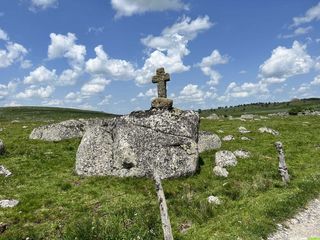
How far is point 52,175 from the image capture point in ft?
103

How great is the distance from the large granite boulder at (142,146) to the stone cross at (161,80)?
336 cm

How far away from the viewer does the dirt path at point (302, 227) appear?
20.4 metres

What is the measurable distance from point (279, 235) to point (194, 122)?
50.8ft

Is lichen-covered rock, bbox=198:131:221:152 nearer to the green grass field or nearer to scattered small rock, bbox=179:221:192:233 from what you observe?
the green grass field

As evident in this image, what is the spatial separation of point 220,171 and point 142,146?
7196 millimetres

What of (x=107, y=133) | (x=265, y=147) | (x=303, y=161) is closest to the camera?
(x=107, y=133)

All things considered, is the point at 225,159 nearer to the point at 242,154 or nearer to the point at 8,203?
the point at 242,154

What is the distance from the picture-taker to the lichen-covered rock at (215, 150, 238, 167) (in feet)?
111

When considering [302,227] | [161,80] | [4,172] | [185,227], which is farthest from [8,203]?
Answer: [302,227]

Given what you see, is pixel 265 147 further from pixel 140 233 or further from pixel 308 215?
pixel 140 233

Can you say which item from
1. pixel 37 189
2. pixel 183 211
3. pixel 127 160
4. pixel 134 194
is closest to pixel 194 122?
pixel 127 160

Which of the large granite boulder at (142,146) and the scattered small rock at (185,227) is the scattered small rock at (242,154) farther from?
the scattered small rock at (185,227)

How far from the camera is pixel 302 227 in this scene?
21703mm

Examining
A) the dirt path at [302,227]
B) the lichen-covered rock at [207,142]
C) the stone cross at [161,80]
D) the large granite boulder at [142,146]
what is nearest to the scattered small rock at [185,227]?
the dirt path at [302,227]
